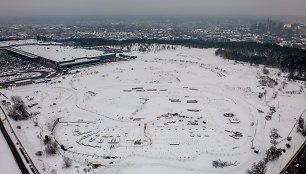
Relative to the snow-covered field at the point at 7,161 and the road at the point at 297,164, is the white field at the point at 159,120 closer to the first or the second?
the road at the point at 297,164

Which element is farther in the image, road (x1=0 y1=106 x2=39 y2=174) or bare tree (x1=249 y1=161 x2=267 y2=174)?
road (x1=0 y1=106 x2=39 y2=174)

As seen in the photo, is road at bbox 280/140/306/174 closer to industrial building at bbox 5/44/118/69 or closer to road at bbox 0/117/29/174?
road at bbox 0/117/29/174

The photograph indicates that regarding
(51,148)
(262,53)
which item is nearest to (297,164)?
(51,148)

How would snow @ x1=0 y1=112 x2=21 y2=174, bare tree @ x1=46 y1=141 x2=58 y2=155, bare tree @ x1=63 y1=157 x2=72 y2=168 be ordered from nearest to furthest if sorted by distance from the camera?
snow @ x1=0 y1=112 x2=21 y2=174 < bare tree @ x1=63 y1=157 x2=72 y2=168 < bare tree @ x1=46 y1=141 x2=58 y2=155

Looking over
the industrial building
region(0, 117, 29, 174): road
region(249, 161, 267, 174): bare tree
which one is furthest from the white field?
the industrial building

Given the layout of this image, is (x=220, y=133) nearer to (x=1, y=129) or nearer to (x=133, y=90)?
(x=133, y=90)

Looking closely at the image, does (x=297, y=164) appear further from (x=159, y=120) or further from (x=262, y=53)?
(x=262, y=53)

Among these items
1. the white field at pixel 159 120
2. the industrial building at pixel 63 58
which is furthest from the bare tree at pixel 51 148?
the industrial building at pixel 63 58

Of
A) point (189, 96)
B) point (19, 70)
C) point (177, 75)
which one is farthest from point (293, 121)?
point (19, 70)
